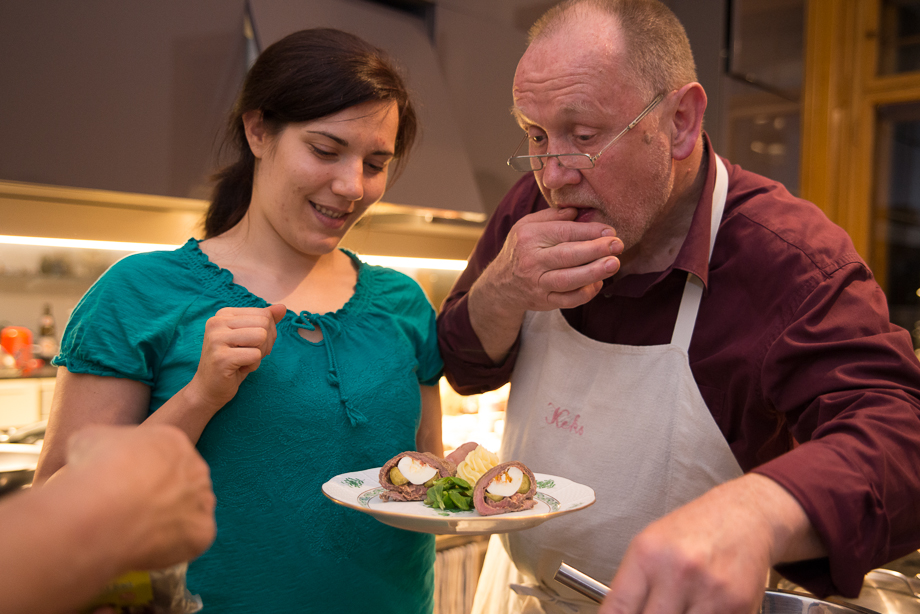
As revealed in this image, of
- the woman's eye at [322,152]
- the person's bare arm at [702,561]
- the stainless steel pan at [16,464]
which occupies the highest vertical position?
the woman's eye at [322,152]

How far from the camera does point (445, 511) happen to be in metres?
1.04

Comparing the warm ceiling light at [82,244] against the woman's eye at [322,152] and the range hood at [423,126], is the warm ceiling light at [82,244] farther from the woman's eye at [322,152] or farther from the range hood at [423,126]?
the woman's eye at [322,152]

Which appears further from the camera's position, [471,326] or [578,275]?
[471,326]

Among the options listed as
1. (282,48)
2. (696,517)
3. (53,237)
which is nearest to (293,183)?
(282,48)

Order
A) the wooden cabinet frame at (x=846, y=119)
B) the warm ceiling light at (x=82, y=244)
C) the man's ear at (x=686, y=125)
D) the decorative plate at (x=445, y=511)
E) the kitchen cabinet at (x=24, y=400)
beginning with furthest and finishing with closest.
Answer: the wooden cabinet frame at (x=846, y=119), the kitchen cabinet at (x=24, y=400), the warm ceiling light at (x=82, y=244), the man's ear at (x=686, y=125), the decorative plate at (x=445, y=511)

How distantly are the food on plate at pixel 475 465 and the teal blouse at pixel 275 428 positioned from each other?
11 centimetres

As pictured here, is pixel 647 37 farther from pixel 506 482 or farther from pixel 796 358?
pixel 506 482

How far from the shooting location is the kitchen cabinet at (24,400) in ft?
6.76

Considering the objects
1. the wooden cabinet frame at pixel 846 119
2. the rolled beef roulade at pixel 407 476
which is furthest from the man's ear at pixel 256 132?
the wooden cabinet frame at pixel 846 119

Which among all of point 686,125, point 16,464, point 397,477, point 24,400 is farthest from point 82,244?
point 686,125

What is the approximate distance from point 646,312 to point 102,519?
987 millimetres

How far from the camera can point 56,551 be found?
382 mm

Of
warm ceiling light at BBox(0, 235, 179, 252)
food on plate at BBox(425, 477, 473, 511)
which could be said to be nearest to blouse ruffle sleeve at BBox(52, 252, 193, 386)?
food on plate at BBox(425, 477, 473, 511)

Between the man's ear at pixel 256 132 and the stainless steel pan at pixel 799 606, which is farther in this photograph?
the man's ear at pixel 256 132
